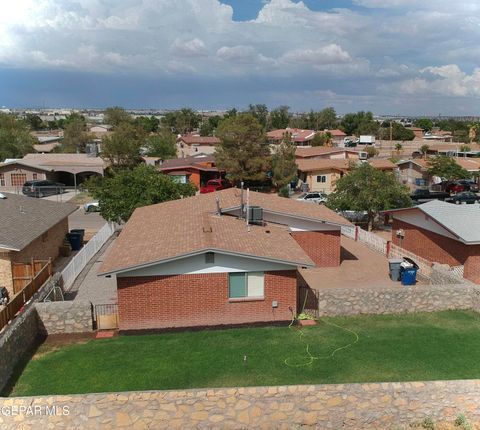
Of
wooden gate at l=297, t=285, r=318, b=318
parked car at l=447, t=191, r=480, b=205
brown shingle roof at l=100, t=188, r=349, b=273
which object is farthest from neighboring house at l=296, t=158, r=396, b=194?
wooden gate at l=297, t=285, r=318, b=318

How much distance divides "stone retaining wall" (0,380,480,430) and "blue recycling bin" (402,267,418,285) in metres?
10.1

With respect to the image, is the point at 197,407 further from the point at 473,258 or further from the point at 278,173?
the point at 278,173

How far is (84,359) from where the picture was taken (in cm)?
1576

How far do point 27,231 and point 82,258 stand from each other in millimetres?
3163

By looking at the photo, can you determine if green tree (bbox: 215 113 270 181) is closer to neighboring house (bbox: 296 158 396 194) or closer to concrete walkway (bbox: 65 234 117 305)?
neighboring house (bbox: 296 158 396 194)

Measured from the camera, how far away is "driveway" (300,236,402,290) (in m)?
23.8

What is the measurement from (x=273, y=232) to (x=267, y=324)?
517 centimetres

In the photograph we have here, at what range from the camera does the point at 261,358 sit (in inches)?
613

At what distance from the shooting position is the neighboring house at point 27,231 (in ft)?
71.6

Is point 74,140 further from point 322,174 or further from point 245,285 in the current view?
point 245,285

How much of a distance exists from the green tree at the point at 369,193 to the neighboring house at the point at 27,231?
64.0ft

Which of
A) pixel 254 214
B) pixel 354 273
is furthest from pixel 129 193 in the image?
pixel 354 273

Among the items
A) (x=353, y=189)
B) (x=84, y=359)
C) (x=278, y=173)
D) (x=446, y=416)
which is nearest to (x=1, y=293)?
(x=84, y=359)

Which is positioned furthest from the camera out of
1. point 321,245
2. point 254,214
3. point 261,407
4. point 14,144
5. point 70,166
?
point 14,144
